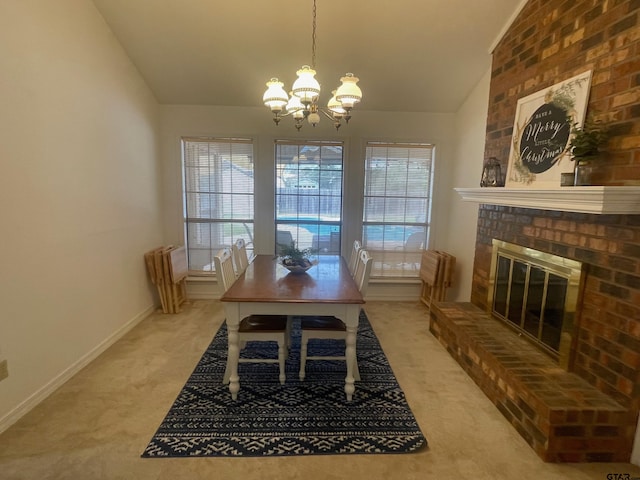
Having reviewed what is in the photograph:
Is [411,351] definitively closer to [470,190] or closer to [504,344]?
[504,344]

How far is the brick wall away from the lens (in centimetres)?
178

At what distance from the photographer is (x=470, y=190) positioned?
292 cm

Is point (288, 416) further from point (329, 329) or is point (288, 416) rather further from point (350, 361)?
point (329, 329)

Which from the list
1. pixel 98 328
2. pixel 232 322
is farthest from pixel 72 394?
pixel 232 322

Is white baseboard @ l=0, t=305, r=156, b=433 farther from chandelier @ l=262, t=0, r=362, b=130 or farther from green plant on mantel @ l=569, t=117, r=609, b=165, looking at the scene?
green plant on mantel @ l=569, t=117, r=609, b=165

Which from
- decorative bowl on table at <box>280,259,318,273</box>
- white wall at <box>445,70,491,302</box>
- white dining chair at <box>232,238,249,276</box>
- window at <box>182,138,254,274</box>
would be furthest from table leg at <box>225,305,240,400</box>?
white wall at <box>445,70,491,302</box>

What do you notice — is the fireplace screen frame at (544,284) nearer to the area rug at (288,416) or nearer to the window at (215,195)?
the area rug at (288,416)

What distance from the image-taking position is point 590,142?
1.91m

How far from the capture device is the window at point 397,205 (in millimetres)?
4168

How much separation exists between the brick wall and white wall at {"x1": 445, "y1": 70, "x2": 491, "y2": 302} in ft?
2.90

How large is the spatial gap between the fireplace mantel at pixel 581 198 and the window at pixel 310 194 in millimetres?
2061

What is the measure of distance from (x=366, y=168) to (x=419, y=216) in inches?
35.4

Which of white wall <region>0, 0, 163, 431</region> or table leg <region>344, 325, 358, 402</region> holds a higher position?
white wall <region>0, 0, 163, 431</region>

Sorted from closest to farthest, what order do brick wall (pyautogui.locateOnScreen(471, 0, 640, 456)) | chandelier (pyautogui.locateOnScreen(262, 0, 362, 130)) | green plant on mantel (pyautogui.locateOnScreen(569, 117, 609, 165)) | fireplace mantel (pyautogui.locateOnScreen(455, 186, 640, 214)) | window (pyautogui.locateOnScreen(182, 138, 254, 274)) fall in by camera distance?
fireplace mantel (pyautogui.locateOnScreen(455, 186, 640, 214))
brick wall (pyautogui.locateOnScreen(471, 0, 640, 456))
green plant on mantel (pyautogui.locateOnScreen(569, 117, 609, 165))
chandelier (pyautogui.locateOnScreen(262, 0, 362, 130))
window (pyautogui.locateOnScreen(182, 138, 254, 274))
